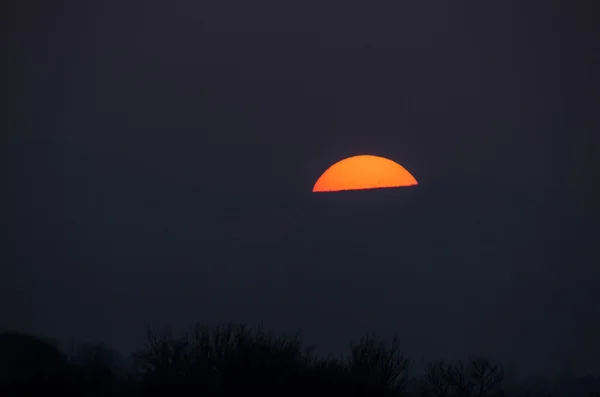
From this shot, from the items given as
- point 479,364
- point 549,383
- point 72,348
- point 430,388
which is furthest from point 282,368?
point 549,383

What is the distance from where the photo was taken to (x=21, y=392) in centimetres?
1653

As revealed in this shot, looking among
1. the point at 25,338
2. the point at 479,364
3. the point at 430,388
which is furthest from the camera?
the point at 25,338

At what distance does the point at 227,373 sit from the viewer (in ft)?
62.4

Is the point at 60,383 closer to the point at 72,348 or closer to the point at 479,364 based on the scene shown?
the point at 479,364

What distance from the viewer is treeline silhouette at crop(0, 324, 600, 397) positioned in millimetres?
17812

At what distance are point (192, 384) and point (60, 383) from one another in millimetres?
2798

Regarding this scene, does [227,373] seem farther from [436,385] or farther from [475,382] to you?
[475,382]

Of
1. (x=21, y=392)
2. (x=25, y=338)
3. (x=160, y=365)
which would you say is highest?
(x=25, y=338)

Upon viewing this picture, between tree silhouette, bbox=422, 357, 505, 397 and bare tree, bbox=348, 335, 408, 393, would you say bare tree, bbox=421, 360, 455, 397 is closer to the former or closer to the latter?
tree silhouette, bbox=422, 357, 505, 397

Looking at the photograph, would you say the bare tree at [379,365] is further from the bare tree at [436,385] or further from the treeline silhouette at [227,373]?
the bare tree at [436,385]

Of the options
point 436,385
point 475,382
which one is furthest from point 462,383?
point 475,382

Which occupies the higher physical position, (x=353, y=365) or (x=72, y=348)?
(x=72, y=348)

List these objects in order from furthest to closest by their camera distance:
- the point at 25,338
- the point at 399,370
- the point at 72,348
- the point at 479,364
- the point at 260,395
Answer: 1. the point at 72,348
2. the point at 25,338
3. the point at 479,364
4. the point at 399,370
5. the point at 260,395

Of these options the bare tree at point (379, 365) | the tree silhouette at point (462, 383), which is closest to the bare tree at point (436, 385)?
the tree silhouette at point (462, 383)
